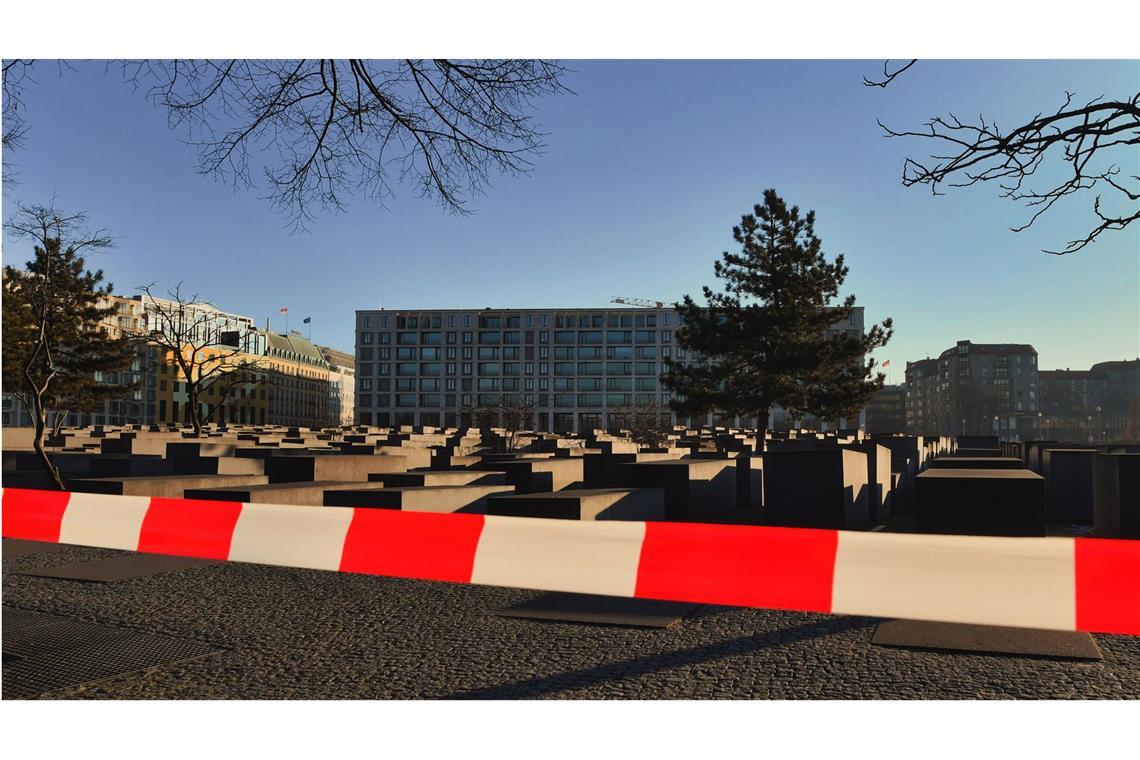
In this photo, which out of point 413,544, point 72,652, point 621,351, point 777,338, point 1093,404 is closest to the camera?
point 413,544

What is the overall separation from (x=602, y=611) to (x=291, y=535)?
250cm

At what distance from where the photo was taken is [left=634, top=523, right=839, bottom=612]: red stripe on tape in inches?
116

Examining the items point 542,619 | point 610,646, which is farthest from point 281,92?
point 610,646

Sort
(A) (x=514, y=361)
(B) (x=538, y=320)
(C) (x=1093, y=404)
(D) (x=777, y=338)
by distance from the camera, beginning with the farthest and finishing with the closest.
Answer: (C) (x=1093, y=404)
(A) (x=514, y=361)
(B) (x=538, y=320)
(D) (x=777, y=338)

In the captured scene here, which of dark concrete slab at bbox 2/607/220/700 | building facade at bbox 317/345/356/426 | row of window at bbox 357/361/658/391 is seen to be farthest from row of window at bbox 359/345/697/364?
dark concrete slab at bbox 2/607/220/700

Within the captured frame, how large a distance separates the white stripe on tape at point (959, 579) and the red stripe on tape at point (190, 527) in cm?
270

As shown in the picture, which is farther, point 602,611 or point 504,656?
point 602,611

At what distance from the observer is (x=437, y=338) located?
142375 millimetres

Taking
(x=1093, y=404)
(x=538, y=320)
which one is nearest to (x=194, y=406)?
(x=538, y=320)

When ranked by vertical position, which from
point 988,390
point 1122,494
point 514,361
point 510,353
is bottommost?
point 1122,494

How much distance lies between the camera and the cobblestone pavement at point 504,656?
161 inches

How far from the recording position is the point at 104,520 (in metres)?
4.70

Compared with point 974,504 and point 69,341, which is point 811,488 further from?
point 69,341

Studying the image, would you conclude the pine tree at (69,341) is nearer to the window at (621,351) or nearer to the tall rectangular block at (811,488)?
the tall rectangular block at (811,488)
